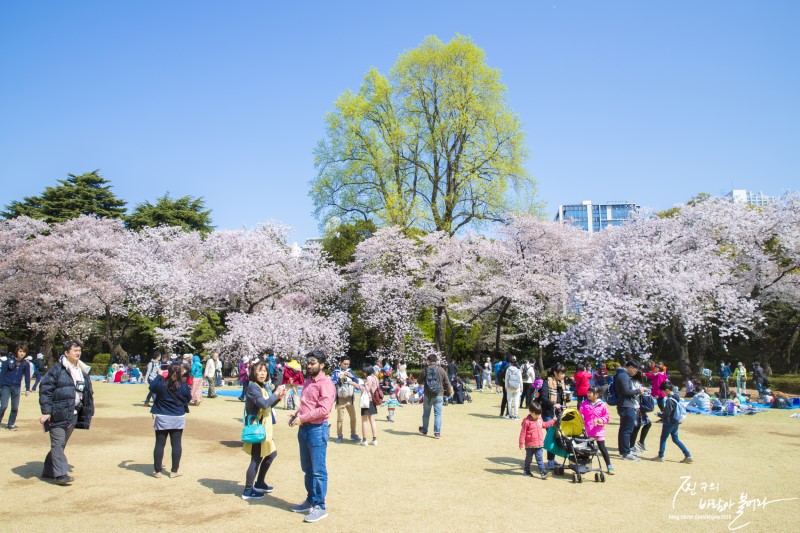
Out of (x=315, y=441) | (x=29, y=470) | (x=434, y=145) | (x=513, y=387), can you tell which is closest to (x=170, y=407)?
(x=29, y=470)

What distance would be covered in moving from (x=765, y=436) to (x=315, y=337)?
20071mm

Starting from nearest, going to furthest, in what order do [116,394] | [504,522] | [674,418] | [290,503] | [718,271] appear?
[504,522] < [290,503] < [674,418] < [116,394] < [718,271]

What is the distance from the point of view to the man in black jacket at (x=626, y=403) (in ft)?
31.3

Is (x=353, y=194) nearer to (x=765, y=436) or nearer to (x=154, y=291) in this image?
(x=154, y=291)

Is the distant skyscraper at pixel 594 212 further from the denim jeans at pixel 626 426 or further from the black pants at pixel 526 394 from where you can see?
the denim jeans at pixel 626 426

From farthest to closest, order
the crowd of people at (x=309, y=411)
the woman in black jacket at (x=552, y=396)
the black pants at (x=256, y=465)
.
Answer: the woman in black jacket at (x=552, y=396) < the black pants at (x=256, y=465) < the crowd of people at (x=309, y=411)

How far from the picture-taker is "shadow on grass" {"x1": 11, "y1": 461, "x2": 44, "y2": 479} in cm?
749

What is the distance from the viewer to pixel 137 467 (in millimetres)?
8289

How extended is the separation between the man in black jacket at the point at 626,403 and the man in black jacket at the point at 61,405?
8.68 meters

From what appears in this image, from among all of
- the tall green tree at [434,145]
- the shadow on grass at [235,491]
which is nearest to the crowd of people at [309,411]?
the shadow on grass at [235,491]

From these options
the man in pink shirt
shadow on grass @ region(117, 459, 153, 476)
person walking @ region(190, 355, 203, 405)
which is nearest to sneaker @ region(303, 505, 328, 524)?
the man in pink shirt

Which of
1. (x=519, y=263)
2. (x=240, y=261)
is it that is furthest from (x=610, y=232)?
(x=240, y=261)

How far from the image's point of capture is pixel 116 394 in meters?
19.5

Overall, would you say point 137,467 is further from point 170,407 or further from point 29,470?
point 170,407
